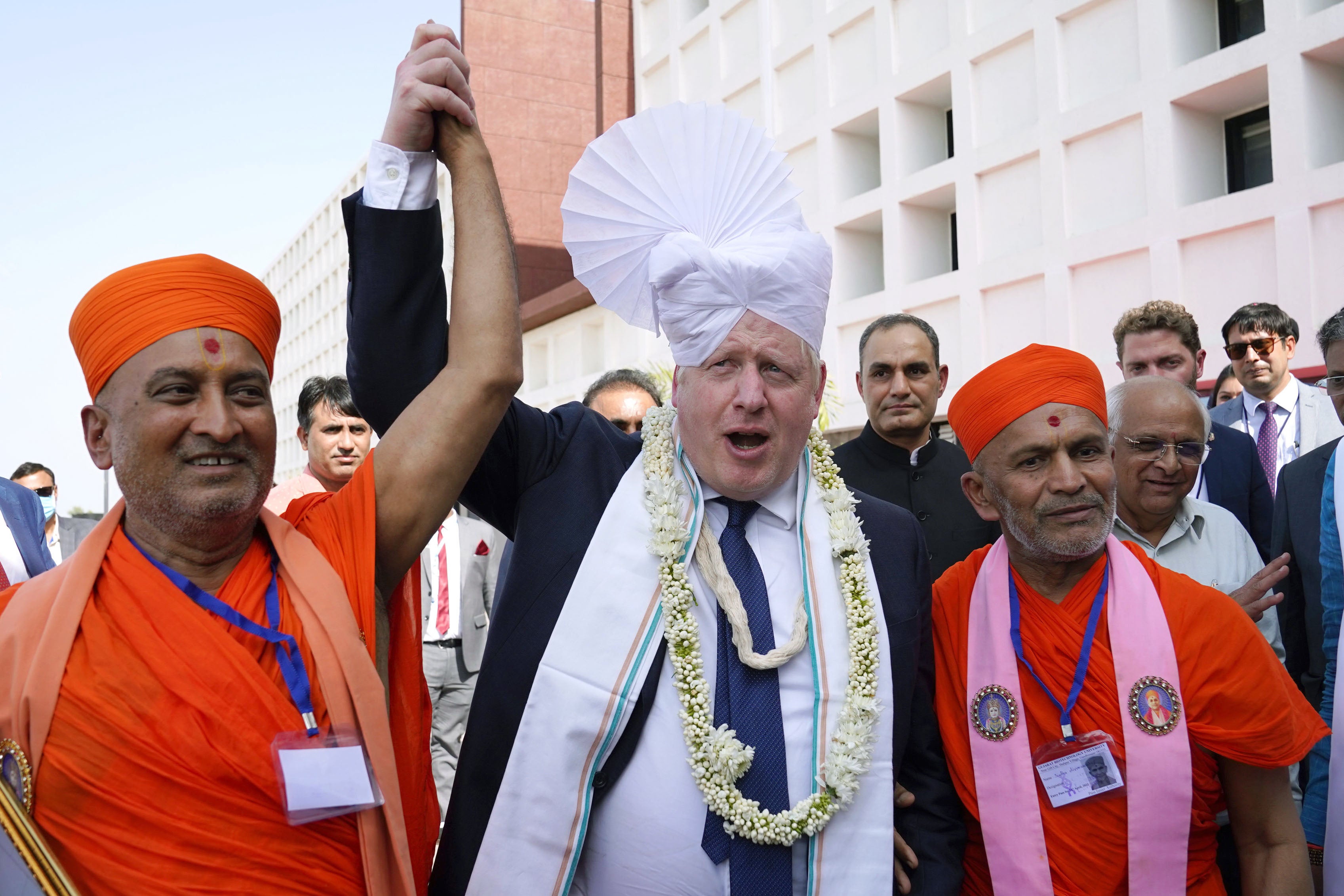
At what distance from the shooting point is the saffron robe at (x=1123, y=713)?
2.24 metres

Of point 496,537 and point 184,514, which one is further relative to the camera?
point 496,537

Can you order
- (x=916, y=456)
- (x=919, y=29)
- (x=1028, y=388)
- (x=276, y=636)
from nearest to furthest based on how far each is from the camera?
(x=276, y=636) < (x=1028, y=388) < (x=916, y=456) < (x=919, y=29)

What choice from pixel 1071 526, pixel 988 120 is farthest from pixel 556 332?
pixel 1071 526

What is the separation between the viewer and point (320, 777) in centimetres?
169

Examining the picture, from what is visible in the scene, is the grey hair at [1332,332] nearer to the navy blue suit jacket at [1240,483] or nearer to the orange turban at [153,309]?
the navy blue suit jacket at [1240,483]

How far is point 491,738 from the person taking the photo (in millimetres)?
2090

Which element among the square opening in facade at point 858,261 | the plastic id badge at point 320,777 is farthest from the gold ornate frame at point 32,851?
the square opening in facade at point 858,261

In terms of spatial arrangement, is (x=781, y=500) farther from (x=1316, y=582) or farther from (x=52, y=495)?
(x=52, y=495)

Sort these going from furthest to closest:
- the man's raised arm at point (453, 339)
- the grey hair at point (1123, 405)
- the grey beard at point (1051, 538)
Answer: the grey hair at point (1123, 405), the grey beard at point (1051, 538), the man's raised arm at point (453, 339)

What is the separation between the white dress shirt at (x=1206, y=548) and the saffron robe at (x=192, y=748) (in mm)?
2226

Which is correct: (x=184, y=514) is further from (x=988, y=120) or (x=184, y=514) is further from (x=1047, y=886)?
(x=988, y=120)

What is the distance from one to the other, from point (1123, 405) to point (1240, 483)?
1.23 meters

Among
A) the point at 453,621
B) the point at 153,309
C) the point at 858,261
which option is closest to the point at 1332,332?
the point at 153,309

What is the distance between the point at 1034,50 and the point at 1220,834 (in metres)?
11.0
